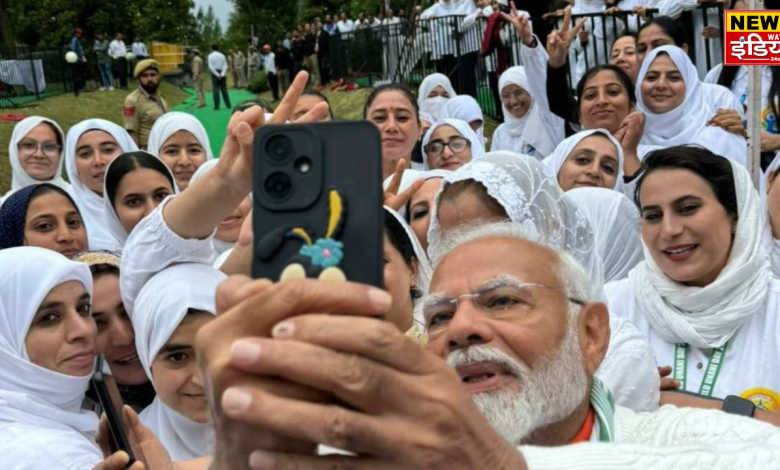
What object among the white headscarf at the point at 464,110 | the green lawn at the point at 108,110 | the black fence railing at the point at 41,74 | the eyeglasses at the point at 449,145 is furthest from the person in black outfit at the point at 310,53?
the eyeglasses at the point at 449,145

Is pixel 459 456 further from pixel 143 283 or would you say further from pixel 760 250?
pixel 760 250

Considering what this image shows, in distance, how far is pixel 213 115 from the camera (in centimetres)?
2591

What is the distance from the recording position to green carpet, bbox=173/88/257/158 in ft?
66.3

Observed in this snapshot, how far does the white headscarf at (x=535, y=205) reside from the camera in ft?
8.89

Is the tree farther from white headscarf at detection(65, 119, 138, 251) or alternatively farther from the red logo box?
the red logo box

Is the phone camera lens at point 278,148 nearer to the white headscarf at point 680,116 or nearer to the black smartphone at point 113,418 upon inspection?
the black smartphone at point 113,418

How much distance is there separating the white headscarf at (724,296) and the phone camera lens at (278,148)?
2627mm

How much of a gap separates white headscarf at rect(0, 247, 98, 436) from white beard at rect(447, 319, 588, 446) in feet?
5.28

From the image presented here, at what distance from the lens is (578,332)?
2.02m

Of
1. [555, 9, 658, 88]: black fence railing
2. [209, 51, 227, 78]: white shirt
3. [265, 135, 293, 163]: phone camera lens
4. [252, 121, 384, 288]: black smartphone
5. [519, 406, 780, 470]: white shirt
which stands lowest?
[519, 406, 780, 470]: white shirt

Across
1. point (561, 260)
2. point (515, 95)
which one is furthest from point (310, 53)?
point (561, 260)

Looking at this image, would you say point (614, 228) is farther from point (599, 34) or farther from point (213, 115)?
point (213, 115)

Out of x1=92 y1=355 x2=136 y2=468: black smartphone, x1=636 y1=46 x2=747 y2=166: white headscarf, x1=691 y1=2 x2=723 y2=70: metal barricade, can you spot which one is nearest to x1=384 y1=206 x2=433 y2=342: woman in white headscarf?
x1=92 y1=355 x2=136 y2=468: black smartphone

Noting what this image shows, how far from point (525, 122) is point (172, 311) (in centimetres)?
516
